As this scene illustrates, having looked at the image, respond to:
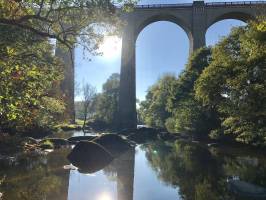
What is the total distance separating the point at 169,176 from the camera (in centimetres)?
2359

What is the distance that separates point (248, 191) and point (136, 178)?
25.7ft

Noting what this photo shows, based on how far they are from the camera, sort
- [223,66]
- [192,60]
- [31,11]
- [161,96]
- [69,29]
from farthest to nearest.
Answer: [161,96] < [192,60] < [223,66] < [69,29] < [31,11]

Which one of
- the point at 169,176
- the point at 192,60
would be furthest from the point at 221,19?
the point at 169,176

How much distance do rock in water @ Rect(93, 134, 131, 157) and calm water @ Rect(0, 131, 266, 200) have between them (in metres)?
4.43

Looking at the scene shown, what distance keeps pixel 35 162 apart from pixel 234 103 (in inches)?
625

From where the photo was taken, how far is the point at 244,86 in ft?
89.0

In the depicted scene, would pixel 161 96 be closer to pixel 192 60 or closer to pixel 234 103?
pixel 192 60

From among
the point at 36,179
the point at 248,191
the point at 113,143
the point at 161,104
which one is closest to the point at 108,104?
the point at 161,104

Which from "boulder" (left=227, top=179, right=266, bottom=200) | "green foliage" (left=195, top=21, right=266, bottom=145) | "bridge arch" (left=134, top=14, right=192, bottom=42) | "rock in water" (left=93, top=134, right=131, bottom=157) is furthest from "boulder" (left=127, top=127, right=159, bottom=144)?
"boulder" (left=227, top=179, right=266, bottom=200)

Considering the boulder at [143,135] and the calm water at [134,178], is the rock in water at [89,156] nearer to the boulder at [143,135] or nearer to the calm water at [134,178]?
the calm water at [134,178]

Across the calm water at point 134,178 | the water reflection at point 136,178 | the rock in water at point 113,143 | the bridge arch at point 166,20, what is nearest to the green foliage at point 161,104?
the bridge arch at point 166,20

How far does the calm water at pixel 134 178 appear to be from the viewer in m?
18.0

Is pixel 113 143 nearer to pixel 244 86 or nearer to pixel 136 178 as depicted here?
pixel 136 178

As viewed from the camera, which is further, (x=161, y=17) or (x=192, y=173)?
(x=161, y=17)
